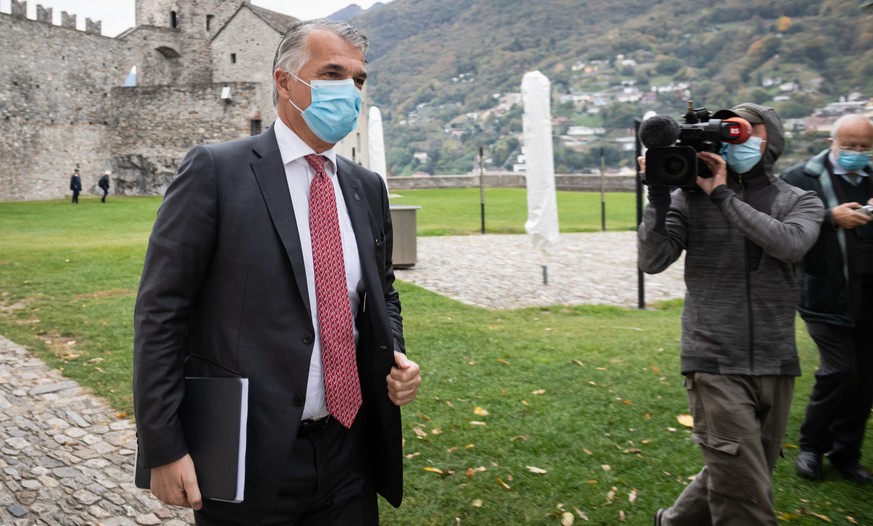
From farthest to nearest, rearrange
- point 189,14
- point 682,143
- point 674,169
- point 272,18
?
point 189,14 < point 272,18 < point 682,143 < point 674,169

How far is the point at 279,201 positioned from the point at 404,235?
11826 mm

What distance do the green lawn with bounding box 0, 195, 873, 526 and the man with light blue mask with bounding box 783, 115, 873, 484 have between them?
7.9 inches

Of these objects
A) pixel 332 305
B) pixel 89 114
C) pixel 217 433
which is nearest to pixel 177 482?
pixel 217 433

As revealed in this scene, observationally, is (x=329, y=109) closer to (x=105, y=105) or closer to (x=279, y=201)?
(x=279, y=201)

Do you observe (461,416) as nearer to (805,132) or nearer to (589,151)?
(805,132)

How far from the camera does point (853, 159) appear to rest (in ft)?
15.4

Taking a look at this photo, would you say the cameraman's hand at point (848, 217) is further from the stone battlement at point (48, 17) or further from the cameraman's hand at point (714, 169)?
the stone battlement at point (48, 17)

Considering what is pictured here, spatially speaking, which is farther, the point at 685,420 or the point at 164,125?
the point at 164,125

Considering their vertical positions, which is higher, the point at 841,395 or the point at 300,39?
the point at 300,39

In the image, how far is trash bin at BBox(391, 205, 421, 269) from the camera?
45.6ft

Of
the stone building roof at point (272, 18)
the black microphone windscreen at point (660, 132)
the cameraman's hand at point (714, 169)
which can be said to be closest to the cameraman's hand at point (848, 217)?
the cameraman's hand at point (714, 169)

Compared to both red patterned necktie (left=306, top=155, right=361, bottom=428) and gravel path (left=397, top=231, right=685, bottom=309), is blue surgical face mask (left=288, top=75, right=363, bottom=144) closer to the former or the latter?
red patterned necktie (left=306, top=155, right=361, bottom=428)

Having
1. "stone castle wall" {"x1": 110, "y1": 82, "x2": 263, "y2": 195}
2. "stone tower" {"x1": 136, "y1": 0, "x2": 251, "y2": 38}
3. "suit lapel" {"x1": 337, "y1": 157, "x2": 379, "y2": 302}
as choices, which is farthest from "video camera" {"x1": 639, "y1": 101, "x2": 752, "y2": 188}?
"stone tower" {"x1": 136, "y1": 0, "x2": 251, "y2": 38}

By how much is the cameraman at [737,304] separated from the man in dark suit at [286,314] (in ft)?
4.65
